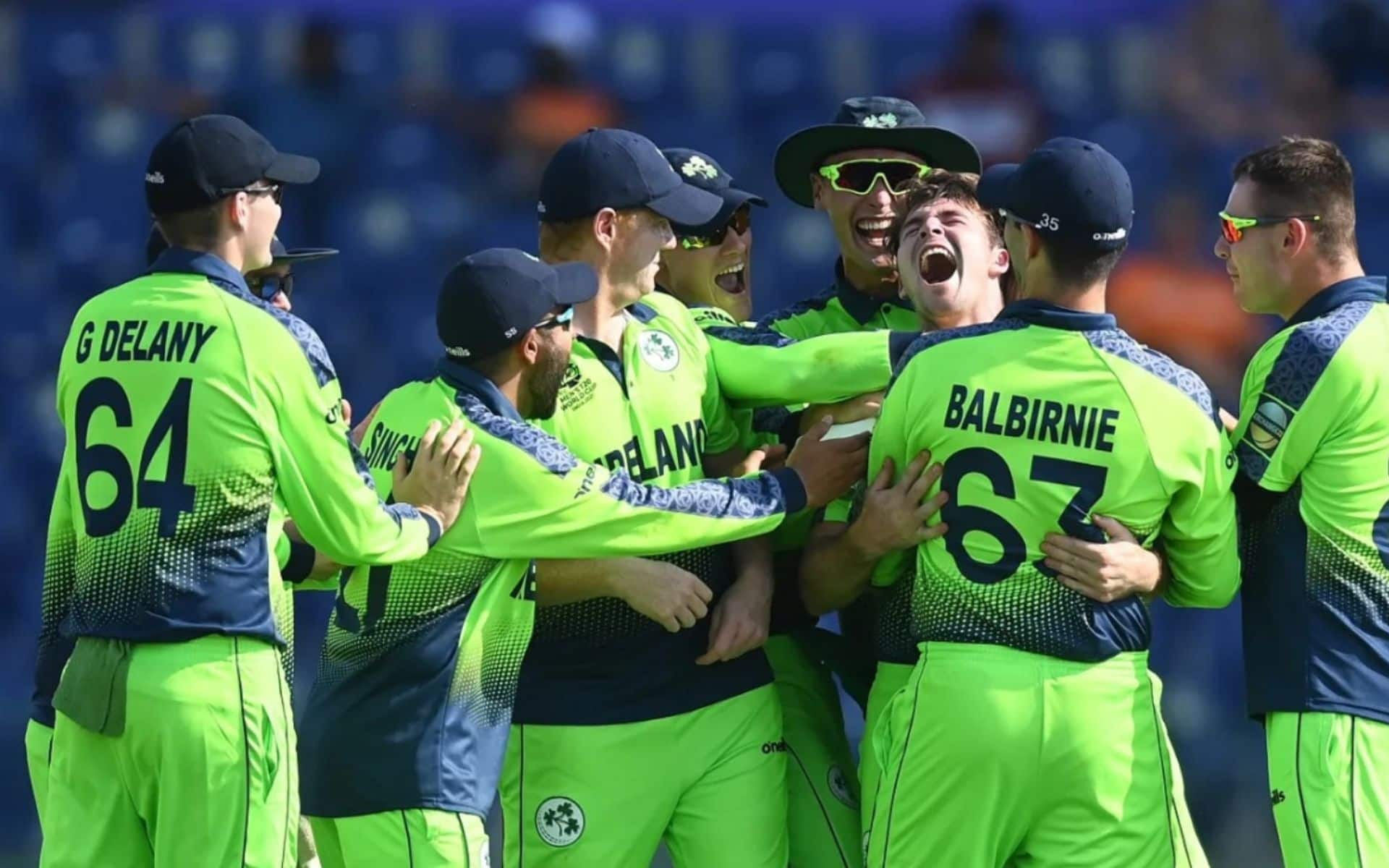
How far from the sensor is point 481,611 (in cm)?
544

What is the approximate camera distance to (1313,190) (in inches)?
220

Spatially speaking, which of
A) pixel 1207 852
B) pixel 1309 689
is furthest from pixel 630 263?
pixel 1207 852

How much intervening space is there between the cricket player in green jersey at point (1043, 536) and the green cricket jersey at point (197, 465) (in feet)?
4.44

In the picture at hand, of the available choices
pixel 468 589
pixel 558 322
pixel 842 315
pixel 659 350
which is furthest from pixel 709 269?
pixel 468 589

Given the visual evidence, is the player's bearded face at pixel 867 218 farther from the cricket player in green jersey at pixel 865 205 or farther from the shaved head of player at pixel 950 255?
the shaved head of player at pixel 950 255

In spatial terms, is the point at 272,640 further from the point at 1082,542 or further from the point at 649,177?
the point at 1082,542

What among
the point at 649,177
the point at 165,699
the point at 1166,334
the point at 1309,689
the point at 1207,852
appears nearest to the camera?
the point at 165,699

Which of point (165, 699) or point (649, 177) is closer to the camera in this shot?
point (165, 699)

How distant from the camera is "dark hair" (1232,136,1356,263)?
5.59 meters

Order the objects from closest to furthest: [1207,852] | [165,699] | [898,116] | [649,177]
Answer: [165,699] < [649,177] < [898,116] < [1207,852]

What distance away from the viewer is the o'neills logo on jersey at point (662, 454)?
18.9 feet

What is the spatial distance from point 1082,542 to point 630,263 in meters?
1.47

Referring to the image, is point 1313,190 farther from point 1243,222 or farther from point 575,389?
point 575,389

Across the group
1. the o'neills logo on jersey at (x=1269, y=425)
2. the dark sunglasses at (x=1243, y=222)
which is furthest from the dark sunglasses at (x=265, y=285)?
the o'neills logo on jersey at (x=1269, y=425)
